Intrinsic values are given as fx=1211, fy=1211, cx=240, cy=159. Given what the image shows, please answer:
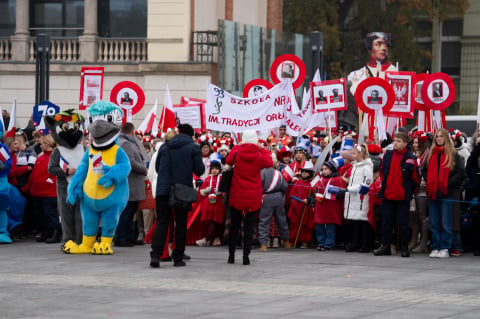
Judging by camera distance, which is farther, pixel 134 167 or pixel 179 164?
pixel 134 167

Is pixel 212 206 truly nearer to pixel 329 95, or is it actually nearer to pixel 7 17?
pixel 329 95

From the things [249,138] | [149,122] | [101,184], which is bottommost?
[101,184]

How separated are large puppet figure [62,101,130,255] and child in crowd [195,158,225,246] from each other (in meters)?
1.86

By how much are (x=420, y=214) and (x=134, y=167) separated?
4.16 m

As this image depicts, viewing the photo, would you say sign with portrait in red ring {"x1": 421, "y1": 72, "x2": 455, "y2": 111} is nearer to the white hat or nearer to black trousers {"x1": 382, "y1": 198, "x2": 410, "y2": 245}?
black trousers {"x1": 382, "y1": 198, "x2": 410, "y2": 245}

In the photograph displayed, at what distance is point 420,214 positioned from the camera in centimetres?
1719

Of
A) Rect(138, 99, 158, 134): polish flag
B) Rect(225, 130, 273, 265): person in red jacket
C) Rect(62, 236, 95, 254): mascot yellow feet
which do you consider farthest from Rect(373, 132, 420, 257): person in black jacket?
Rect(138, 99, 158, 134): polish flag

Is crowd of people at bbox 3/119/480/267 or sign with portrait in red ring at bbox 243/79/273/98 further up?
sign with portrait in red ring at bbox 243/79/273/98

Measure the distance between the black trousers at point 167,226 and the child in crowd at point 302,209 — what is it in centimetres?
309

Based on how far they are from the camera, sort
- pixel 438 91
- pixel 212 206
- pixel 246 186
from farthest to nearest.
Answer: pixel 438 91
pixel 212 206
pixel 246 186

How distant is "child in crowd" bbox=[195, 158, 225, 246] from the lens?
59.1 feet

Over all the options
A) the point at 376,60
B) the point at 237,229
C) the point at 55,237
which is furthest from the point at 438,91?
the point at 376,60

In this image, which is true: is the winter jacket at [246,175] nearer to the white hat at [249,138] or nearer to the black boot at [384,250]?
the white hat at [249,138]

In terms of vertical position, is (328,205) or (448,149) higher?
(448,149)
